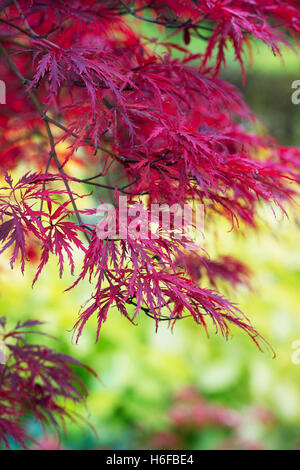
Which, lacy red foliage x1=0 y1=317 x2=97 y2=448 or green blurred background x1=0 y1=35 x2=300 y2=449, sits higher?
green blurred background x1=0 y1=35 x2=300 y2=449

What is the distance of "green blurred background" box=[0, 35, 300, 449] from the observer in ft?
6.93

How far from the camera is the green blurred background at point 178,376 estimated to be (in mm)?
2113

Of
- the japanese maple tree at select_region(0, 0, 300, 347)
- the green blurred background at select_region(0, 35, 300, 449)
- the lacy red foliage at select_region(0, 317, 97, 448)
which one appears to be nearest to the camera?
the japanese maple tree at select_region(0, 0, 300, 347)

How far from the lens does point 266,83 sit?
19.5ft

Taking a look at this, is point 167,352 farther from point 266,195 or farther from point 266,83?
point 266,83

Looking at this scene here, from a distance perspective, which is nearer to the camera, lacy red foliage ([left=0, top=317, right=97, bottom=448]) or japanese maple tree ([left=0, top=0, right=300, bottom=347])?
japanese maple tree ([left=0, top=0, right=300, bottom=347])

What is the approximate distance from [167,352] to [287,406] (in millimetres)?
587

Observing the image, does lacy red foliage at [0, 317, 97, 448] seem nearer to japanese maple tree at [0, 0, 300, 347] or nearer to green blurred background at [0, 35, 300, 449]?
japanese maple tree at [0, 0, 300, 347]

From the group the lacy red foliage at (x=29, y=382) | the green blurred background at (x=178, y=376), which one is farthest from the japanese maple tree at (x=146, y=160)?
the green blurred background at (x=178, y=376)

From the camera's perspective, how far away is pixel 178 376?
2262 millimetres

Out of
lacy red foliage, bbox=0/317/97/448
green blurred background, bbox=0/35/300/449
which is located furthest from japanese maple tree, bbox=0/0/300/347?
green blurred background, bbox=0/35/300/449

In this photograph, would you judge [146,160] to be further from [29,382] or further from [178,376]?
[178,376]
